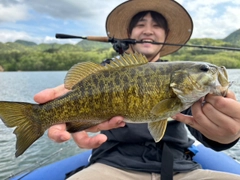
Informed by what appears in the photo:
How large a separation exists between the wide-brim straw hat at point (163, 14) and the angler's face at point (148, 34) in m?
0.24

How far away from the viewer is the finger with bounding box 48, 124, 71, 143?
2.14 metres

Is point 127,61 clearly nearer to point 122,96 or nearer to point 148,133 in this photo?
point 122,96

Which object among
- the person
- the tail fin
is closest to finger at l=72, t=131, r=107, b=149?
the person

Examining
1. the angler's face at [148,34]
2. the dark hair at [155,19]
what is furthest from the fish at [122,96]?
the dark hair at [155,19]

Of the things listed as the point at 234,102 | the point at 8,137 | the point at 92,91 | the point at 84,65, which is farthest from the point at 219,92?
the point at 8,137

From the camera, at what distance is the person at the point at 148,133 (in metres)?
2.22

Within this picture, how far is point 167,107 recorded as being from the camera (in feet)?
7.00

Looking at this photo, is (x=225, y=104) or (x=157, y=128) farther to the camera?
(x=157, y=128)

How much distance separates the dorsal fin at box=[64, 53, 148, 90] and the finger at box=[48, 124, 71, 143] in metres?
0.43

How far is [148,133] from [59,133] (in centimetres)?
142

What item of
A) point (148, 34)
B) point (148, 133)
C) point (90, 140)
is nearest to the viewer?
point (90, 140)

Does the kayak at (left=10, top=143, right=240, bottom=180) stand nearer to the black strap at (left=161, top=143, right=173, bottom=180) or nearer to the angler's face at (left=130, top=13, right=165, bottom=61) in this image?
the black strap at (left=161, top=143, right=173, bottom=180)

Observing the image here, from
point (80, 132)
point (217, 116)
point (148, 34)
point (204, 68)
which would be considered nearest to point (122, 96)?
point (80, 132)

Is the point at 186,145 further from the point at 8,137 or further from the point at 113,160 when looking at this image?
the point at 8,137
